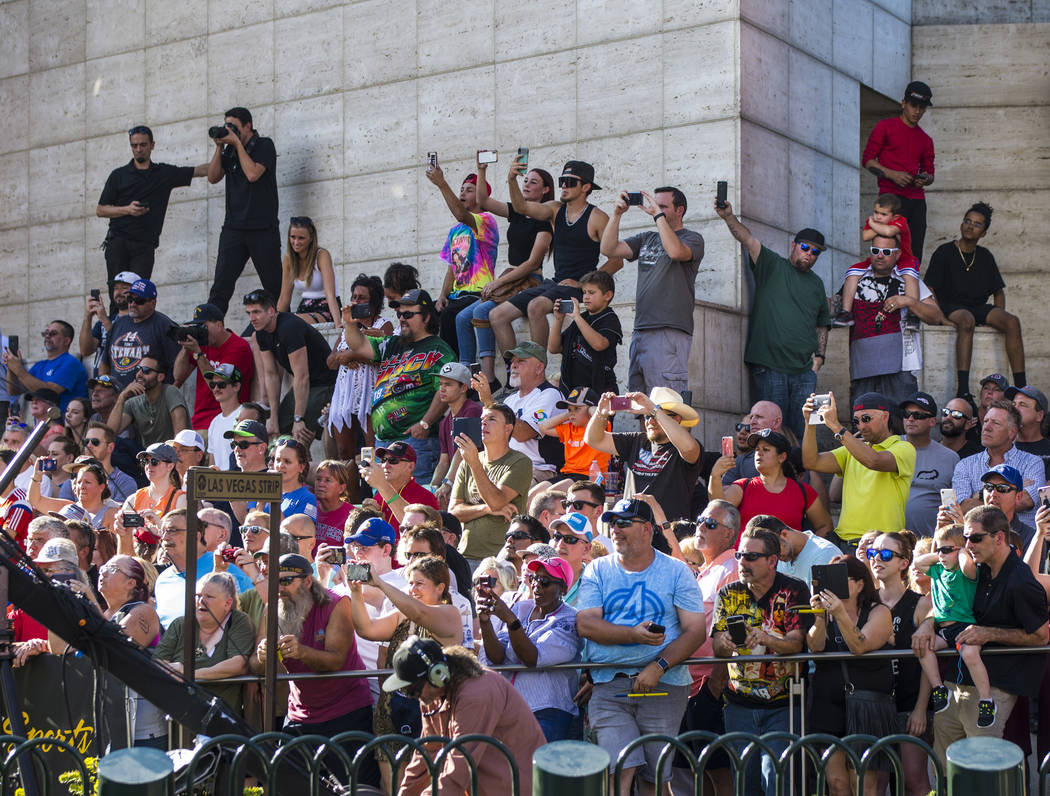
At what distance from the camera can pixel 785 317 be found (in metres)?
15.4

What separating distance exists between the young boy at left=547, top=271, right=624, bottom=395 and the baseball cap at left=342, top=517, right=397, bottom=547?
383 centimetres

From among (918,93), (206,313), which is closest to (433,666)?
(206,313)

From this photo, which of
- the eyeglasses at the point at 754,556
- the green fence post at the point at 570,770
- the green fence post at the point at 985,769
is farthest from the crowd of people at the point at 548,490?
the green fence post at the point at 985,769

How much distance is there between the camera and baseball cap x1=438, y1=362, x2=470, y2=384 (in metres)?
13.4

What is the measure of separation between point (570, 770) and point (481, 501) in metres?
6.47

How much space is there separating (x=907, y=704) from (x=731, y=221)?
23.3ft

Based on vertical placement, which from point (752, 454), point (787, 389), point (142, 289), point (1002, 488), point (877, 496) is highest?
point (142, 289)

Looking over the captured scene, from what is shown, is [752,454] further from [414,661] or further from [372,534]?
[414,661]

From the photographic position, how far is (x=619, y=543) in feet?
29.7

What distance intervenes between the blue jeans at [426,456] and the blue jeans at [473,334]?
108 cm

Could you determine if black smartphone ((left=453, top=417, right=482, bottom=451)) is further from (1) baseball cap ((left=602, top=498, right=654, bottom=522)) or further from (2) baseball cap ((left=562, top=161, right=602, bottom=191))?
(2) baseball cap ((left=562, top=161, right=602, bottom=191))

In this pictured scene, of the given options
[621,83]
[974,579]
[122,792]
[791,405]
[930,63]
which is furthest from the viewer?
[930,63]

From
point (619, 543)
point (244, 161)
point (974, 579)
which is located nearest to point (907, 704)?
point (974, 579)

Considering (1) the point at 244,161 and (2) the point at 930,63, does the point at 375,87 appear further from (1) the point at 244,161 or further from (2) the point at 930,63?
(2) the point at 930,63
